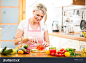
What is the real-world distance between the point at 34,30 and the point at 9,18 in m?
0.29

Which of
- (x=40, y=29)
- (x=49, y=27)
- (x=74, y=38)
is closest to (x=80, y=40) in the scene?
(x=74, y=38)

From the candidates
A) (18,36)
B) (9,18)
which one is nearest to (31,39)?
(18,36)

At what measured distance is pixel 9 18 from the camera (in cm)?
129

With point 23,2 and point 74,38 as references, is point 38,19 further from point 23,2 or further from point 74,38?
point 74,38

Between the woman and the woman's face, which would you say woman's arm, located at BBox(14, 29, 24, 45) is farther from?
the woman's face

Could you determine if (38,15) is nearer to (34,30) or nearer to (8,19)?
(34,30)

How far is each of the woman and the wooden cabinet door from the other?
0.18 ft

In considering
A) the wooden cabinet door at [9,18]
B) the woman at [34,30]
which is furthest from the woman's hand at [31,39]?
Answer: the wooden cabinet door at [9,18]

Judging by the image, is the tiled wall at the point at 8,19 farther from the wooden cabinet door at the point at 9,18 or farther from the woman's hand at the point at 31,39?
the woman's hand at the point at 31,39

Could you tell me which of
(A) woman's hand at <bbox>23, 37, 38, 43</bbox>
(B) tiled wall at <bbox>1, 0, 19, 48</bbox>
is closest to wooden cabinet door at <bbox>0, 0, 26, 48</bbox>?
(B) tiled wall at <bbox>1, 0, 19, 48</bbox>

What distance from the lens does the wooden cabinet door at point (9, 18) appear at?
50.3 inches

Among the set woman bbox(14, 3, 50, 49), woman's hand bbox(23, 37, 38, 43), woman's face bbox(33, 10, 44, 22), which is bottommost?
woman's hand bbox(23, 37, 38, 43)

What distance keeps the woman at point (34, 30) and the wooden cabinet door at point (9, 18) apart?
0.06 meters

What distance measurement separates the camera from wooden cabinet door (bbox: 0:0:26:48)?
1.28 m
